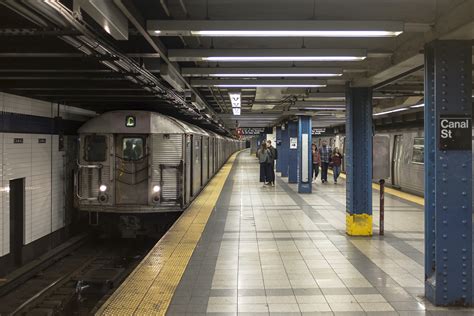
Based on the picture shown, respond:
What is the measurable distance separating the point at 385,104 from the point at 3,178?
9806 millimetres

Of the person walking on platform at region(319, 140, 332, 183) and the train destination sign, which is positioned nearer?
the train destination sign

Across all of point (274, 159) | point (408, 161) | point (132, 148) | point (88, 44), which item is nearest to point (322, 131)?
point (274, 159)

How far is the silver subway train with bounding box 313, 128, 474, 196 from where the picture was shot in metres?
14.2

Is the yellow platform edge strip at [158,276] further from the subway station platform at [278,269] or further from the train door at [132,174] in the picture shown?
the train door at [132,174]

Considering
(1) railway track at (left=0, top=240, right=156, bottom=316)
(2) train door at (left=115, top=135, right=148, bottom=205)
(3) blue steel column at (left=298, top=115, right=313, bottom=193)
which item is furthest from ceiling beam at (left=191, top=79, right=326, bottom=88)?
(3) blue steel column at (left=298, top=115, right=313, bottom=193)

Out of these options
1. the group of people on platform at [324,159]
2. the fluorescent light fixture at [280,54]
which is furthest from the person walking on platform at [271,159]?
the fluorescent light fixture at [280,54]

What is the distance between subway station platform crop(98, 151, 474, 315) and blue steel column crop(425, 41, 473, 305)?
0.99ft

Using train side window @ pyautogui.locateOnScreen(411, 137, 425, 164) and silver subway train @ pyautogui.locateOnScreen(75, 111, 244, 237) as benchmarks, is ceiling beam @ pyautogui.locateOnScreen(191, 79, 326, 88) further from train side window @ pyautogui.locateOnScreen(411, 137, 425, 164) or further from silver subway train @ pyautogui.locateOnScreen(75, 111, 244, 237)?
train side window @ pyautogui.locateOnScreen(411, 137, 425, 164)

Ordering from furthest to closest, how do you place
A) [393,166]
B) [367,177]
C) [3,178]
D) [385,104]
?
[393,166]
[385,104]
[367,177]
[3,178]

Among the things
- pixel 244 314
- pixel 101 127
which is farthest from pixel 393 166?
pixel 244 314

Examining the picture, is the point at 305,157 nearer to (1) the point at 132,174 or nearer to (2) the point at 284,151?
(1) the point at 132,174

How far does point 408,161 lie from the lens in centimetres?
1525

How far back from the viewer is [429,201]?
4.77 m

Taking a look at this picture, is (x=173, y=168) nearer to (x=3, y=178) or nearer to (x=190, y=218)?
(x=190, y=218)
